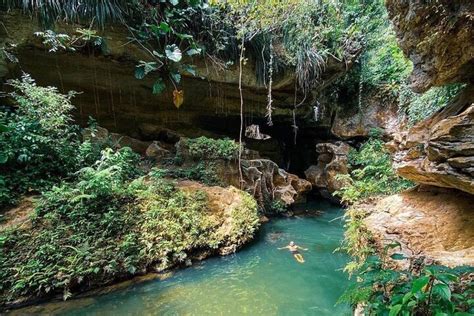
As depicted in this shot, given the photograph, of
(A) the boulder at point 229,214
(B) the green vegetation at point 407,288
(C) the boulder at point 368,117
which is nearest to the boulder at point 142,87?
(C) the boulder at point 368,117

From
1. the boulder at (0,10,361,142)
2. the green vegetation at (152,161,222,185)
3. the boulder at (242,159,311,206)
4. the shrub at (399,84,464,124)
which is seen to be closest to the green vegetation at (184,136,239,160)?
the green vegetation at (152,161,222,185)

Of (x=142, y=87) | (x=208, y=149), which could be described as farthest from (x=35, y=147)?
(x=208, y=149)

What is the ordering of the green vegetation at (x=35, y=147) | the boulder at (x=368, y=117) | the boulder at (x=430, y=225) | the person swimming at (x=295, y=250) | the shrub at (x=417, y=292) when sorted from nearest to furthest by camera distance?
the shrub at (x=417, y=292) < the boulder at (x=430, y=225) < the green vegetation at (x=35, y=147) < the person swimming at (x=295, y=250) < the boulder at (x=368, y=117)

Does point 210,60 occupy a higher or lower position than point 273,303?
higher

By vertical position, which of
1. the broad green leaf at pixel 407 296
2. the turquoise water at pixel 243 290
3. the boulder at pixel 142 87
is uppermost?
the boulder at pixel 142 87

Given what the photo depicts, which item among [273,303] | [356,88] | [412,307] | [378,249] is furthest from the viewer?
[356,88]

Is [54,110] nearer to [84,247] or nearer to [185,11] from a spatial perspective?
[84,247]

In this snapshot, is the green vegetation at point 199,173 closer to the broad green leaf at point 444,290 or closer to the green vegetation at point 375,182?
the green vegetation at point 375,182

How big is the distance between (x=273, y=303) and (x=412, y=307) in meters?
2.14

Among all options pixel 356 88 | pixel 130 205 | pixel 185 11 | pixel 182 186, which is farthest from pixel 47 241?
pixel 356 88

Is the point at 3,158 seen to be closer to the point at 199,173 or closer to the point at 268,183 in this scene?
the point at 199,173

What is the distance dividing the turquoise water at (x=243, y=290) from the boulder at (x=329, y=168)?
406 centimetres

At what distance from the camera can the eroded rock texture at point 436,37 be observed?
253cm

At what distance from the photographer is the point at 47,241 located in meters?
3.89
